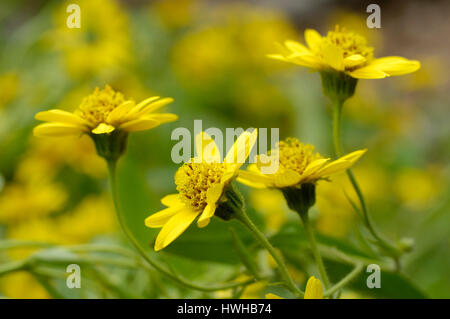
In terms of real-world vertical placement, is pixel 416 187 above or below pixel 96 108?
below

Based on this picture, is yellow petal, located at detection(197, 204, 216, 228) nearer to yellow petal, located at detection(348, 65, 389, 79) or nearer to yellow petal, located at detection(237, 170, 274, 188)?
yellow petal, located at detection(237, 170, 274, 188)

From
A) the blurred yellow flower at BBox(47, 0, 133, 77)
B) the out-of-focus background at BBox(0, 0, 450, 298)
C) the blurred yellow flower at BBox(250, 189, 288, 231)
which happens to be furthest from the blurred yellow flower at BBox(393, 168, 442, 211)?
the blurred yellow flower at BBox(47, 0, 133, 77)

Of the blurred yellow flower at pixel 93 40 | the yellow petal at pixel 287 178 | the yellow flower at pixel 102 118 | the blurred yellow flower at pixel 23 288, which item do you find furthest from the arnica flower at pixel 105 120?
the blurred yellow flower at pixel 93 40

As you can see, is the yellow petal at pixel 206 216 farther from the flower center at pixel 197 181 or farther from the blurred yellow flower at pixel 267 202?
the blurred yellow flower at pixel 267 202

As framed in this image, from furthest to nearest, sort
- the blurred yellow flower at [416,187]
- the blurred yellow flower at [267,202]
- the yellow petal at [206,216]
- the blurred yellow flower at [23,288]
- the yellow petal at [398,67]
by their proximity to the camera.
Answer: the blurred yellow flower at [416,187] < the blurred yellow flower at [267,202] < the blurred yellow flower at [23,288] < the yellow petal at [398,67] < the yellow petal at [206,216]

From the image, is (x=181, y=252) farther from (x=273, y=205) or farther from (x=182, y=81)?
→ (x=182, y=81)

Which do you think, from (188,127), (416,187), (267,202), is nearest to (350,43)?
(267,202)

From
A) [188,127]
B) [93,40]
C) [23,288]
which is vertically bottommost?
[23,288]

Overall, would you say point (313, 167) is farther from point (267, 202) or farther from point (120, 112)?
point (267, 202)
